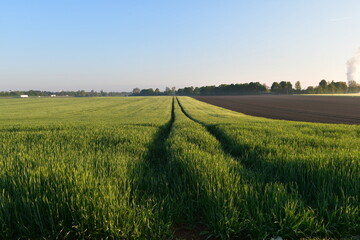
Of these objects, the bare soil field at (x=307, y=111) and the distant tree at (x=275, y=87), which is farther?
the distant tree at (x=275, y=87)

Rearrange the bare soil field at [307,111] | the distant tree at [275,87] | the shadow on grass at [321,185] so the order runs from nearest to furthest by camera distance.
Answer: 1. the shadow on grass at [321,185]
2. the bare soil field at [307,111]
3. the distant tree at [275,87]

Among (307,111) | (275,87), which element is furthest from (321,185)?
(275,87)

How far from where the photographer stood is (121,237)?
2904 millimetres

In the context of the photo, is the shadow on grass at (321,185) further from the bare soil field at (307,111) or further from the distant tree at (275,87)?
the distant tree at (275,87)

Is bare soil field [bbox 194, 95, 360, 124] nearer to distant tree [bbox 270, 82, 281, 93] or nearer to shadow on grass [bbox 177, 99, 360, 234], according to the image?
shadow on grass [bbox 177, 99, 360, 234]

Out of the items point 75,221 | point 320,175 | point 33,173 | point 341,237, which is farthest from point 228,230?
point 33,173

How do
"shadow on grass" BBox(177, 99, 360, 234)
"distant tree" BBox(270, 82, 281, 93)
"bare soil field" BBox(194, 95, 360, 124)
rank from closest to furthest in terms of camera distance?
"shadow on grass" BBox(177, 99, 360, 234) → "bare soil field" BBox(194, 95, 360, 124) → "distant tree" BBox(270, 82, 281, 93)

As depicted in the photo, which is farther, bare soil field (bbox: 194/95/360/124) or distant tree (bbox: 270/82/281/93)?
distant tree (bbox: 270/82/281/93)

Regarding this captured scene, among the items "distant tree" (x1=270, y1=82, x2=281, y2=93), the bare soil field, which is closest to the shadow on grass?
the bare soil field

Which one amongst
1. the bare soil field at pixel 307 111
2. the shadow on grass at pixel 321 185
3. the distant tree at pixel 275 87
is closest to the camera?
the shadow on grass at pixel 321 185

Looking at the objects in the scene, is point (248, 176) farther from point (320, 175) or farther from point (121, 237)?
point (121, 237)

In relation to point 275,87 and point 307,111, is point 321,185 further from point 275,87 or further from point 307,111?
point 275,87

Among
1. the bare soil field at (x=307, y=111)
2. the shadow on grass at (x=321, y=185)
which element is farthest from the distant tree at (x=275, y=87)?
the shadow on grass at (x=321, y=185)

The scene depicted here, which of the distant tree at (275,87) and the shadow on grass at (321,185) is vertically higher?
the distant tree at (275,87)
